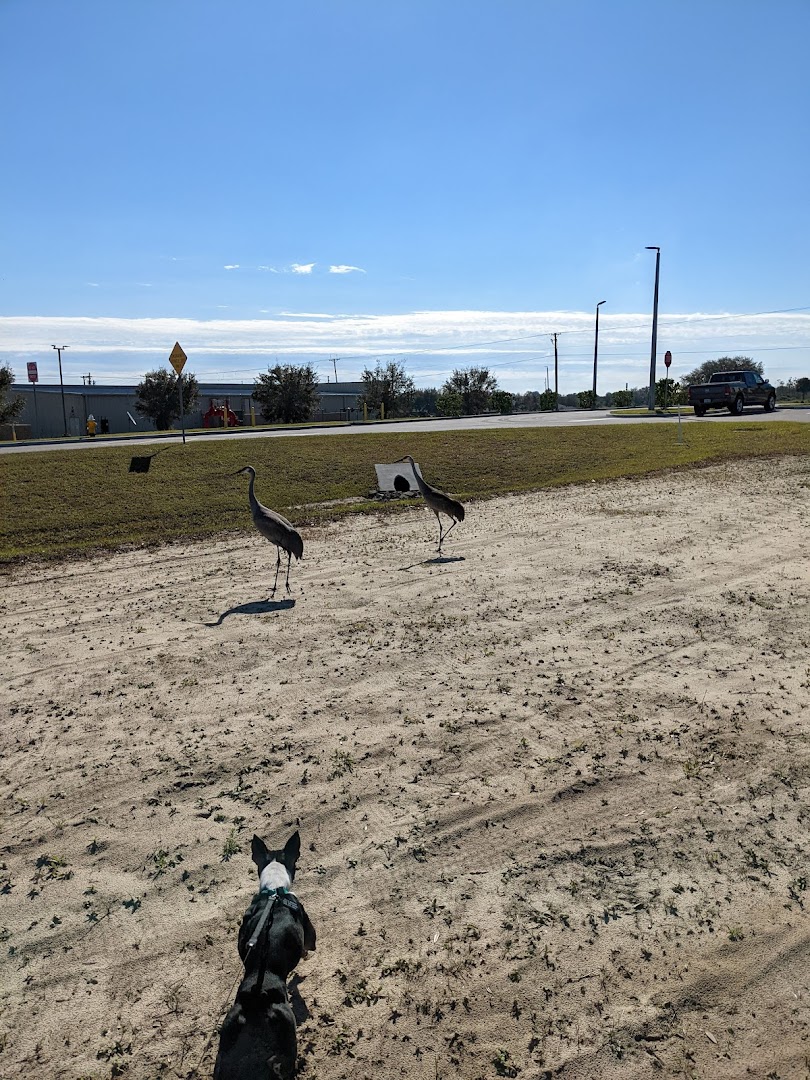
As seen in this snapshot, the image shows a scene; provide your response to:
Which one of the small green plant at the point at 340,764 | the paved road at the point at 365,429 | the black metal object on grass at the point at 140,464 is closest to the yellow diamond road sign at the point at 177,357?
the paved road at the point at 365,429

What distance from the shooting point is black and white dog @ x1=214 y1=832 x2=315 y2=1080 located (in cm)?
289

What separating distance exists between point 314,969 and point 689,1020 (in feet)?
5.51

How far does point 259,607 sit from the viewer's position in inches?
361

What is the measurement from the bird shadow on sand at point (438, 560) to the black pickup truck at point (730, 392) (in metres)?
28.8

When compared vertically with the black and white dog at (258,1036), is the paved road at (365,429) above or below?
above

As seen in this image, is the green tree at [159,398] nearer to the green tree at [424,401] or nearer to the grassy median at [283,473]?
the green tree at [424,401]

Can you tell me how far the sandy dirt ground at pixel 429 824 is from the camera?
346 centimetres

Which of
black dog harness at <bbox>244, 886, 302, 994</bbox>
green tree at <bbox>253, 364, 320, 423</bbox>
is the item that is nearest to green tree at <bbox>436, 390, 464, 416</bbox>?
green tree at <bbox>253, 364, 320, 423</bbox>

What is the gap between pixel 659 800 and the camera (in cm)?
501

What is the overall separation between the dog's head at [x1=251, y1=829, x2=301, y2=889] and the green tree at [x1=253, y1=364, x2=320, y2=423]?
5973 centimetres

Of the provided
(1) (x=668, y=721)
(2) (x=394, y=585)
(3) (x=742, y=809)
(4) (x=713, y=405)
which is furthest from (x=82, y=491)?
(4) (x=713, y=405)

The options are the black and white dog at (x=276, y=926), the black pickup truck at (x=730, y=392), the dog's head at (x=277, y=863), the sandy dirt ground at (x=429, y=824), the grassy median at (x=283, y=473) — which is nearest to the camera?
the black and white dog at (x=276, y=926)

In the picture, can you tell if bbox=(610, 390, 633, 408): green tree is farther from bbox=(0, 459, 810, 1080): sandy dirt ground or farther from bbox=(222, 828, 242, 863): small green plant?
bbox=(222, 828, 242, 863): small green plant

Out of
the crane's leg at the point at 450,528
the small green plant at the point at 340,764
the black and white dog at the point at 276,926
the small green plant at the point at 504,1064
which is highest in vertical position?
the crane's leg at the point at 450,528
